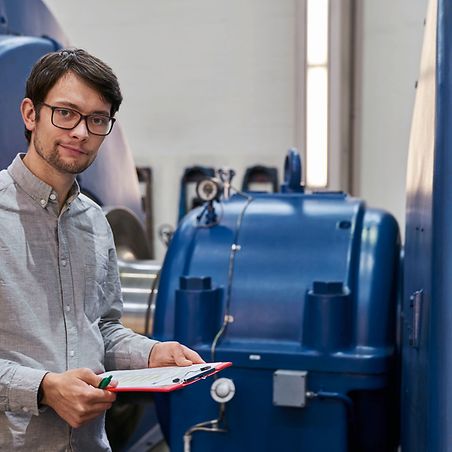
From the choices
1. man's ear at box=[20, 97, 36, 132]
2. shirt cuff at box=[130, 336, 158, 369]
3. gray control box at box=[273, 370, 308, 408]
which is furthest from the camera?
gray control box at box=[273, 370, 308, 408]

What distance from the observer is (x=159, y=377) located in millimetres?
996

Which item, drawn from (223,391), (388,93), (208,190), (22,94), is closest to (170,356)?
(223,391)

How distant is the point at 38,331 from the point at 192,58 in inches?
120

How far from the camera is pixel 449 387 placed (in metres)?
0.97

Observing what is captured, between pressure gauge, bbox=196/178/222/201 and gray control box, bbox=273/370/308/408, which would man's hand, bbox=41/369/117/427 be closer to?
gray control box, bbox=273/370/308/408

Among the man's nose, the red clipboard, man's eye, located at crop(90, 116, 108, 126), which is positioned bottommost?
the red clipboard

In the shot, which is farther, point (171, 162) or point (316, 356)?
point (171, 162)

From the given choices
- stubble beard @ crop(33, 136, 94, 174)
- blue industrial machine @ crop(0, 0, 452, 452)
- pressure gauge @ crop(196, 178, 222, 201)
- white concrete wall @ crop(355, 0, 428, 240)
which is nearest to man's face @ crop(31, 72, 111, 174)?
stubble beard @ crop(33, 136, 94, 174)

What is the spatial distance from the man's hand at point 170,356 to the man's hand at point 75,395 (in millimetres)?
172

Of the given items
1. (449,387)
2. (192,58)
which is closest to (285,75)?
(192,58)

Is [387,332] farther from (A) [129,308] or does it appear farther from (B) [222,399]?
(A) [129,308]

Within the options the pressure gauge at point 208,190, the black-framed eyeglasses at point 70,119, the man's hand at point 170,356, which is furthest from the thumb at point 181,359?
the pressure gauge at point 208,190

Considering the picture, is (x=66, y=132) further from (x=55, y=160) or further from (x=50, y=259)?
(x=50, y=259)

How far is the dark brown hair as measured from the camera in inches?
39.6
